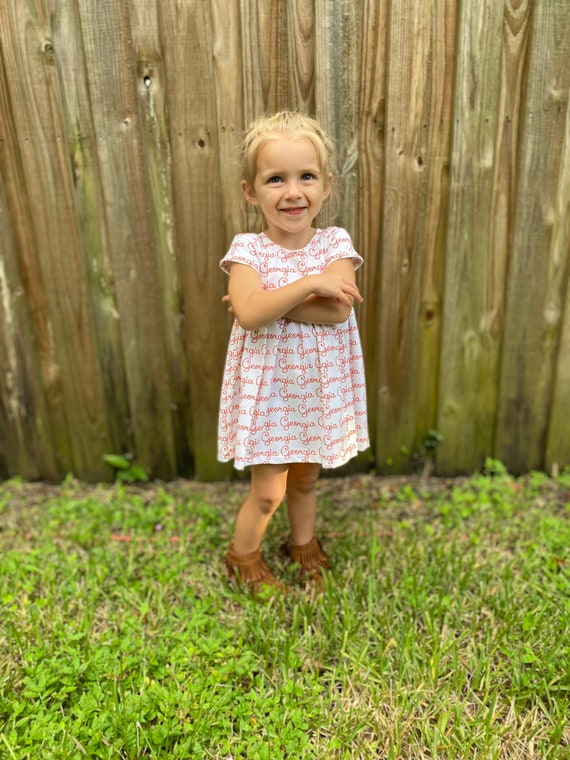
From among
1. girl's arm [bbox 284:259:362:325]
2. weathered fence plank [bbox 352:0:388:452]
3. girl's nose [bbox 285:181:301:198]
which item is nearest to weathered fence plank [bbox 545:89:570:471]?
weathered fence plank [bbox 352:0:388:452]

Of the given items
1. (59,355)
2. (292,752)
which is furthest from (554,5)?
(292,752)

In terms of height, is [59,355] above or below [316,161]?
below

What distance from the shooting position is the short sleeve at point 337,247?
216cm

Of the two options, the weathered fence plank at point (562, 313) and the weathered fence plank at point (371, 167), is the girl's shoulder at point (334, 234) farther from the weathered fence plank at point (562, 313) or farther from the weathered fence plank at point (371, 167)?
the weathered fence plank at point (562, 313)

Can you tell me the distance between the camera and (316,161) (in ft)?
6.76

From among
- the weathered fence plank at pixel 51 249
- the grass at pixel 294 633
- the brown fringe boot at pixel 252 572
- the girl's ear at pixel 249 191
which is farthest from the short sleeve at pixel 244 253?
the grass at pixel 294 633

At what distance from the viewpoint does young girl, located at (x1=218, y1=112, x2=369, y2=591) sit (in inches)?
80.0

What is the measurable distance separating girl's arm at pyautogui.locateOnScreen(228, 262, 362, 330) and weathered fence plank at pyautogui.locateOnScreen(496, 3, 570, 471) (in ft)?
3.45

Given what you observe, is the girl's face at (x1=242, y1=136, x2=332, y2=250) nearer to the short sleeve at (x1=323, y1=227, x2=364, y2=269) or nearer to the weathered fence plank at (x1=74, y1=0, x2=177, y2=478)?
the short sleeve at (x1=323, y1=227, x2=364, y2=269)

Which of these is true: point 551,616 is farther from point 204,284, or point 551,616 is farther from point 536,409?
point 204,284

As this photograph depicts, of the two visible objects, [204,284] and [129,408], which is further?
[129,408]

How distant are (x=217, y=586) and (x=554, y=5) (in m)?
2.47

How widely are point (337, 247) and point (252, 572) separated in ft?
4.00

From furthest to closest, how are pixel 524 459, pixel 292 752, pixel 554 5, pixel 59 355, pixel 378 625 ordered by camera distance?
pixel 524 459 < pixel 59 355 < pixel 554 5 < pixel 378 625 < pixel 292 752
